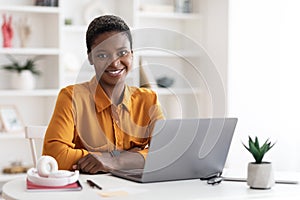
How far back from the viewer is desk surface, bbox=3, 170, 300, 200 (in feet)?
6.00

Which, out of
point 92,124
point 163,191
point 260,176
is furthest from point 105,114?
point 260,176

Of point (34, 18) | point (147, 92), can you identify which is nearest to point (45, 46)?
point (34, 18)

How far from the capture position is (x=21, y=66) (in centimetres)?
450

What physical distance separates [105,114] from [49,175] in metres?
0.48

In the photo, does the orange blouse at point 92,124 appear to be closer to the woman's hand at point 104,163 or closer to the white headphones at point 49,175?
the woman's hand at point 104,163

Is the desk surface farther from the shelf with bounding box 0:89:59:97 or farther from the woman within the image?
the shelf with bounding box 0:89:59:97

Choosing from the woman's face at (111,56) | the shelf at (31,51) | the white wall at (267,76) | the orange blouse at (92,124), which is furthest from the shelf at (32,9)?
the woman's face at (111,56)

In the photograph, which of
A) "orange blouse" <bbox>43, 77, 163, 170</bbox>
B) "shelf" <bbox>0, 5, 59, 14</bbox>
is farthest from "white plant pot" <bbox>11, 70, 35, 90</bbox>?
"orange blouse" <bbox>43, 77, 163, 170</bbox>

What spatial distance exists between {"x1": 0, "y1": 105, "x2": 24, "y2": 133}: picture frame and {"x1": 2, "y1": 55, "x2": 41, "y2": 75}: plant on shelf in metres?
0.31

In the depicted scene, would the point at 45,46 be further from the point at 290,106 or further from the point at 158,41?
the point at 158,41

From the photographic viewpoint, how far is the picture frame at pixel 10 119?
4473 millimetres

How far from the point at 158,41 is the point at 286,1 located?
8.15 ft

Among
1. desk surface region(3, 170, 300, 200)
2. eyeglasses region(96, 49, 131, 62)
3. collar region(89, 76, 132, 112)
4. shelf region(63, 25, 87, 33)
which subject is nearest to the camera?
desk surface region(3, 170, 300, 200)

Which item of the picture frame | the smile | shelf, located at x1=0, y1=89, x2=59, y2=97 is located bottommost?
the picture frame
